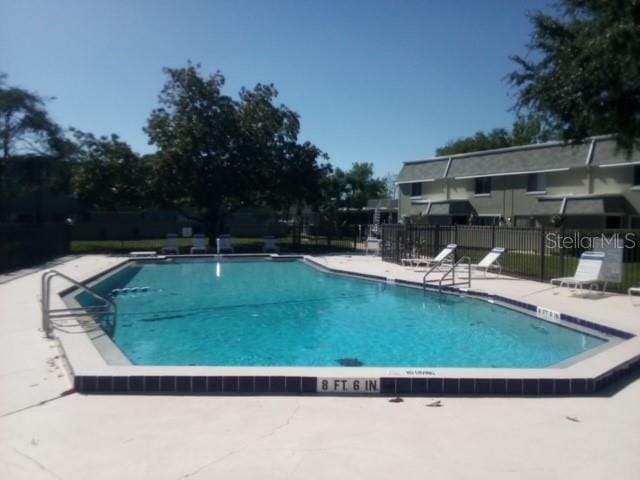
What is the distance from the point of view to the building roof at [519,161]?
2672 cm

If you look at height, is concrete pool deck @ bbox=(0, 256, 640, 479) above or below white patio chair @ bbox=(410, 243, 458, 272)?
below

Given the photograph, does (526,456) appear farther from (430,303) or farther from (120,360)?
(430,303)

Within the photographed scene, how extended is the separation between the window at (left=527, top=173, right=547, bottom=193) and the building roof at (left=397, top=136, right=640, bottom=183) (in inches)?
30.0

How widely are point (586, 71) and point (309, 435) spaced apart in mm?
11427

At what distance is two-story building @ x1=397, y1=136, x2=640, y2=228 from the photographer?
86.3 feet

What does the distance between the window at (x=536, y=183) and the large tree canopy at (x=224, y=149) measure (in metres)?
12.8

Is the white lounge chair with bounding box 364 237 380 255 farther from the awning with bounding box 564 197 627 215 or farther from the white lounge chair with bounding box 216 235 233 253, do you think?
the awning with bounding box 564 197 627 215

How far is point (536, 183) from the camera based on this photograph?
30.8 m

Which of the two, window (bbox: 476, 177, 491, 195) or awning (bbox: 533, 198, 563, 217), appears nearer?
awning (bbox: 533, 198, 563, 217)

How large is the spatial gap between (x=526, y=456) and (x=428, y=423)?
90 cm

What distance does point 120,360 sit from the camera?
681 centimetres

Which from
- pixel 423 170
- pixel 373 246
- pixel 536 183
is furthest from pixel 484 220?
pixel 373 246

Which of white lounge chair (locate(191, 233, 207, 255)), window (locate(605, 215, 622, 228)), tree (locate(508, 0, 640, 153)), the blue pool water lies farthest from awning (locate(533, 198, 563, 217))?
white lounge chair (locate(191, 233, 207, 255))

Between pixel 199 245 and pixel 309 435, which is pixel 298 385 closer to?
pixel 309 435
